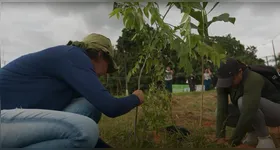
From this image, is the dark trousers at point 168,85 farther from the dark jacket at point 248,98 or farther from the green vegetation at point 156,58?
the dark jacket at point 248,98

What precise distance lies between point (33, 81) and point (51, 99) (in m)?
0.11

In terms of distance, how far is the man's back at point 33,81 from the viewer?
1.29 metres

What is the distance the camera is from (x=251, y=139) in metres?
1.89

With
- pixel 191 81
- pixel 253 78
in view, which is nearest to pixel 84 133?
pixel 191 81

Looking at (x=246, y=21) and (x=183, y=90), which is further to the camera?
(x=183, y=90)

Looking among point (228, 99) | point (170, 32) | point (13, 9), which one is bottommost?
point (228, 99)

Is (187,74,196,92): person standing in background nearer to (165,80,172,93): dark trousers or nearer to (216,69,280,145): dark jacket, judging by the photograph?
(165,80,172,93): dark trousers

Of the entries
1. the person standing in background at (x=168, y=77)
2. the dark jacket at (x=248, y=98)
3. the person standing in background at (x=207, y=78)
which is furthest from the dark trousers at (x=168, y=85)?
the dark jacket at (x=248, y=98)

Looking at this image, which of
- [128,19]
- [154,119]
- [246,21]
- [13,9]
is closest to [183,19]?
[128,19]

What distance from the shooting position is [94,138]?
1.30 m

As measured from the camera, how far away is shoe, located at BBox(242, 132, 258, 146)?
184 centimetres

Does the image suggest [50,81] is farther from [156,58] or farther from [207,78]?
[207,78]

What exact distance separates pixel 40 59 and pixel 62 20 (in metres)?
0.34

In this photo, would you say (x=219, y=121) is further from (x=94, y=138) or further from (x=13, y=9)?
(x=13, y=9)
